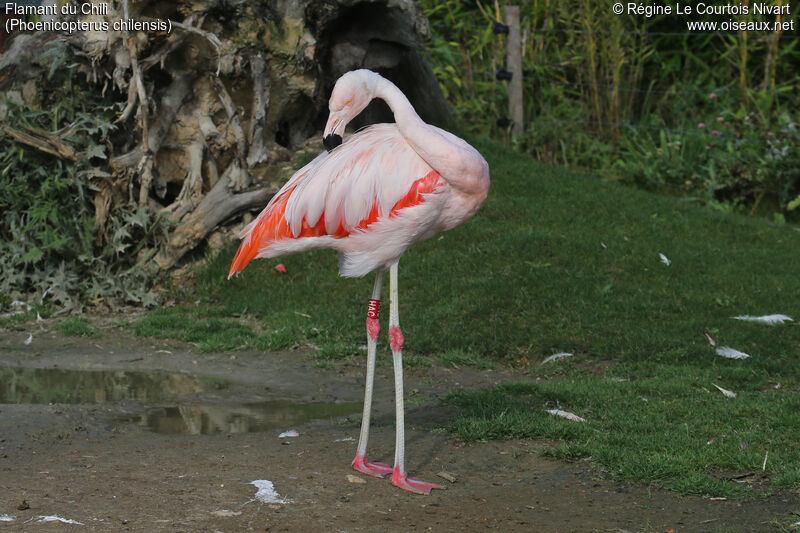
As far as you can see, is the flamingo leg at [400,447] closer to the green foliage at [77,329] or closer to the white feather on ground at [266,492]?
the white feather on ground at [266,492]

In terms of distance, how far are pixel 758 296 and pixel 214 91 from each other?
516 centimetres

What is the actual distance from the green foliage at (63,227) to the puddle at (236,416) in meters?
2.60

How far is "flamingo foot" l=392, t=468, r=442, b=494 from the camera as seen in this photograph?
447 cm

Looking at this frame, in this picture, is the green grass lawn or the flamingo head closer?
the flamingo head

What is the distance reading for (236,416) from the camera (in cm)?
572

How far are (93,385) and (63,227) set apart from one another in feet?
8.16

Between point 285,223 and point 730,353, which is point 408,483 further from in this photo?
point 730,353

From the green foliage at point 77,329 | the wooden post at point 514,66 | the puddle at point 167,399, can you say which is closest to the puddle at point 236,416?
the puddle at point 167,399

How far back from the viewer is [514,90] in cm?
1217

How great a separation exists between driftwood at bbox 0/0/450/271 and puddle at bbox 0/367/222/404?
78.0 inches

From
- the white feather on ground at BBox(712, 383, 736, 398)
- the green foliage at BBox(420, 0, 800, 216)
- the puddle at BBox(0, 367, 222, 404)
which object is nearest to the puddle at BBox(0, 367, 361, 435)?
the puddle at BBox(0, 367, 222, 404)

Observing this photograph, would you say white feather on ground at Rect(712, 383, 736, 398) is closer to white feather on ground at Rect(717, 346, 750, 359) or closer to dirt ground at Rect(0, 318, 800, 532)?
white feather on ground at Rect(717, 346, 750, 359)

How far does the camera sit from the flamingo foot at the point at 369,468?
4656 millimetres

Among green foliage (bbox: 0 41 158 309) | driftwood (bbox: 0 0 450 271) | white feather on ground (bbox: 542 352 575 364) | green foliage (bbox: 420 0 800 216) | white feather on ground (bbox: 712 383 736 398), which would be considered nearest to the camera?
white feather on ground (bbox: 712 383 736 398)
